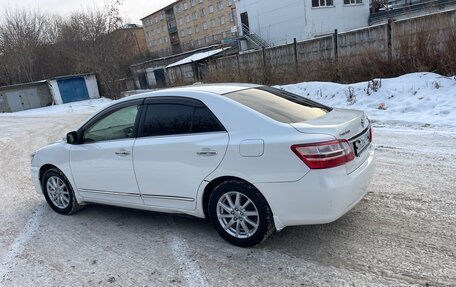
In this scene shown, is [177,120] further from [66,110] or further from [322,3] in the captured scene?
[322,3]

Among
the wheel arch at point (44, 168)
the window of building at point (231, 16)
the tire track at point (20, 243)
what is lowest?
the tire track at point (20, 243)

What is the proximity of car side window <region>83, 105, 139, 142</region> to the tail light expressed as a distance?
203 cm

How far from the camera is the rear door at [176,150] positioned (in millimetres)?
3545

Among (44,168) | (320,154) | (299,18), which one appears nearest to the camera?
(320,154)

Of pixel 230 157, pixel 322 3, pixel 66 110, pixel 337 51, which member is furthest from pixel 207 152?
pixel 322 3

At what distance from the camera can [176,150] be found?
371 cm

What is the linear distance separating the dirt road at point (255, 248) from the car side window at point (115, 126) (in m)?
1.10

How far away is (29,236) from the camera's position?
4.48 metres

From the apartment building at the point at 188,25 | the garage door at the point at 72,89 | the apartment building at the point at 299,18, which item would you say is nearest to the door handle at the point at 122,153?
the garage door at the point at 72,89

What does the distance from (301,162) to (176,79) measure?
28161 mm

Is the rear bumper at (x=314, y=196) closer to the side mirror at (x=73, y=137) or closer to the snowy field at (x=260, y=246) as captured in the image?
the snowy field at (x=260, y=246)

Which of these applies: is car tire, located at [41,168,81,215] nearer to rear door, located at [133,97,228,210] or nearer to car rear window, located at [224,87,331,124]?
rear door, located at [133,97,228,210]

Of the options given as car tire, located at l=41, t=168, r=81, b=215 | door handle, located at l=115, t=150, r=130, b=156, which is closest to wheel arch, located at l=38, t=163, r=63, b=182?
car tire, located at l=41, t=168, r=81, b=215

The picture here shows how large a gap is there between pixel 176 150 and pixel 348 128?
1687 mm
